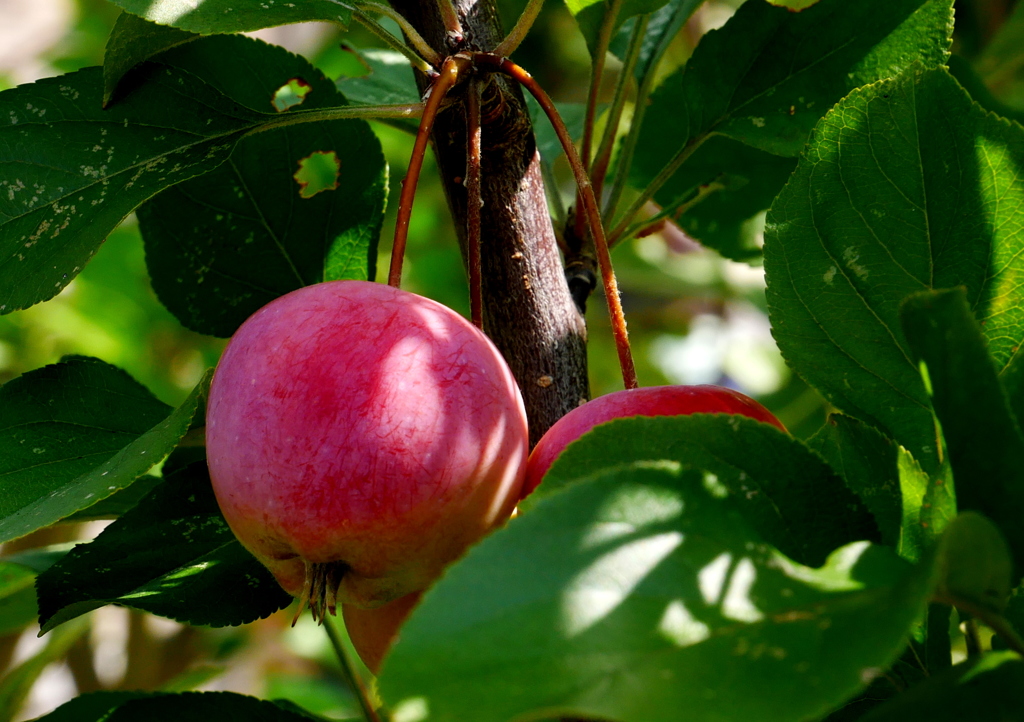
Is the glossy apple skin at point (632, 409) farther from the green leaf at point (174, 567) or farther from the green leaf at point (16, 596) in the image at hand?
the green leaf at point (16, 596)

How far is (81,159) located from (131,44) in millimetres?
88

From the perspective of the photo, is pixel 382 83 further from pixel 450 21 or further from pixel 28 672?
pixel 28 672

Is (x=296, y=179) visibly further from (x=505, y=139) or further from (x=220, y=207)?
(x=505, y=139)

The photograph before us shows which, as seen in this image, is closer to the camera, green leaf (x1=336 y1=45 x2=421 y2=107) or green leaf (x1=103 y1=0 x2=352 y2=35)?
green leaf (x1=103 y1=0 x2=352 y2=35)

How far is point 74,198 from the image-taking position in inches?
26.5

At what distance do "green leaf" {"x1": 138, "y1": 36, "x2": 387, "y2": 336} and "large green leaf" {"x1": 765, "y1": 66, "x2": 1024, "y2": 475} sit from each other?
1.21 ft

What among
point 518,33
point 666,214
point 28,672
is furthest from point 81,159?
point 28,672

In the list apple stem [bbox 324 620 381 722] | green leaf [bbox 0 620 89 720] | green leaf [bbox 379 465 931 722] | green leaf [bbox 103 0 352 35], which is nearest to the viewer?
green leaf [bbox 379 465 931 722]

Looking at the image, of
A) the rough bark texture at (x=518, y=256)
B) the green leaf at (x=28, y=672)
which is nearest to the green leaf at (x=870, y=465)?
the rough bark texture at (x=518, y=256)

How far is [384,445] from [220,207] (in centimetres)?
39

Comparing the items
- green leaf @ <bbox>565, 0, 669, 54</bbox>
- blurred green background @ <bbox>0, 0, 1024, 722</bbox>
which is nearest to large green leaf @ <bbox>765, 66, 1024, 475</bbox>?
green leaf @ <bbox>565, 0, 669, 54</bbox>

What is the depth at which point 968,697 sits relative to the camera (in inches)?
15.8

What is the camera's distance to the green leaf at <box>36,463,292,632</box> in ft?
2.16

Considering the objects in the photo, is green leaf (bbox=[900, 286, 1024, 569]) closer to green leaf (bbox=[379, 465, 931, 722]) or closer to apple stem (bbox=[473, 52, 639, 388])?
green leaf (bbox=[379, 465, 931, 722])
